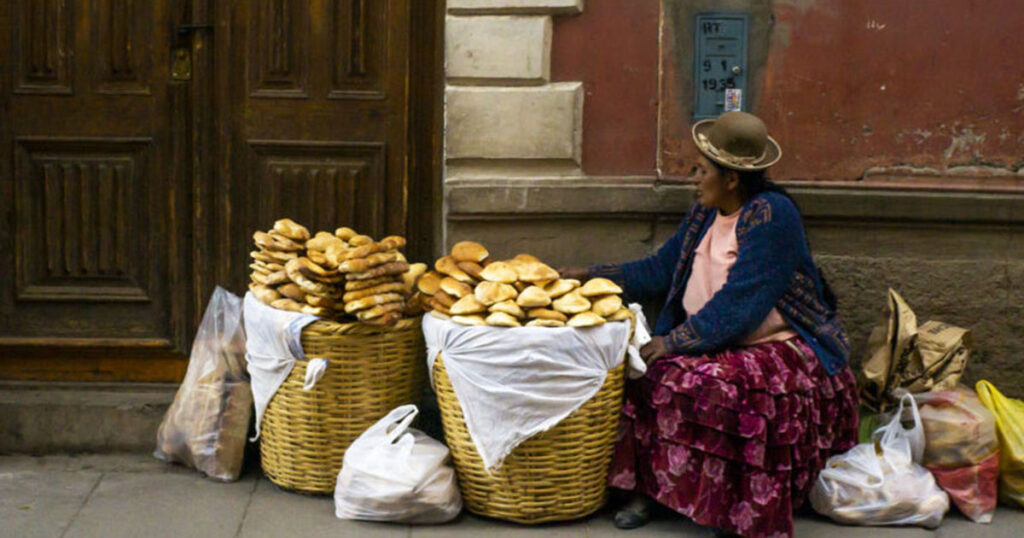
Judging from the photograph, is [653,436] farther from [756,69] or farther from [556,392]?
[756,69]

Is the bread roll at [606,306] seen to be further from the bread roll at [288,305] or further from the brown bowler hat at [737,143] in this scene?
the bread roll at [288,305]

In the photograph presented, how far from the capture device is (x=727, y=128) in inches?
175

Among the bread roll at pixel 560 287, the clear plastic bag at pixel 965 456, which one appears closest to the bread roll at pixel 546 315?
the bread roll at pixel 560 287

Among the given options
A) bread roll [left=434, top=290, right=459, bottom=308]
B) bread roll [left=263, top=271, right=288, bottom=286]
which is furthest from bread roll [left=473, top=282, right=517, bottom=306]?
bread roll [left=263, top=271, right=288, bottom=286]

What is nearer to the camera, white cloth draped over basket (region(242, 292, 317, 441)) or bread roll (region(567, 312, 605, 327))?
bread roll (region(567, 312, 605, 327))

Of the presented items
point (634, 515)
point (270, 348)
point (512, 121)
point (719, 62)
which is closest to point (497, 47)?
point (512, 121)

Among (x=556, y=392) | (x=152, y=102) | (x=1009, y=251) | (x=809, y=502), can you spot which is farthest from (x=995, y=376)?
(x=152, y=102)

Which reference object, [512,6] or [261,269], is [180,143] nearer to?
[261,269]

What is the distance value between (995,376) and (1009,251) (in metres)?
0.49

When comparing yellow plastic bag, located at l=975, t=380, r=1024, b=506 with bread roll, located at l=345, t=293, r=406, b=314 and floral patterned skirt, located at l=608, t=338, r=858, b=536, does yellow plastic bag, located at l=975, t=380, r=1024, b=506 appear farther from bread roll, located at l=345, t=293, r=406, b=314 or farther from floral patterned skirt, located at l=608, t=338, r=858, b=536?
bread roll, located at l=345, t=293, r=406, b=314

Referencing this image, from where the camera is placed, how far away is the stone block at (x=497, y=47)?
482cm

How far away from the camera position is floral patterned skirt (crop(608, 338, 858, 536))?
4.21 metres

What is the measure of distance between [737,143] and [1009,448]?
1.48 meters

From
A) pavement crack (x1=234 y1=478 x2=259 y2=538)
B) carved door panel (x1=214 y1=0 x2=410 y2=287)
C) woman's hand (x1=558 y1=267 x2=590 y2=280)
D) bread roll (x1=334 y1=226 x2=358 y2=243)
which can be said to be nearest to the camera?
pavement crack (x1=234 y1=478 x2=259 y2=538)
